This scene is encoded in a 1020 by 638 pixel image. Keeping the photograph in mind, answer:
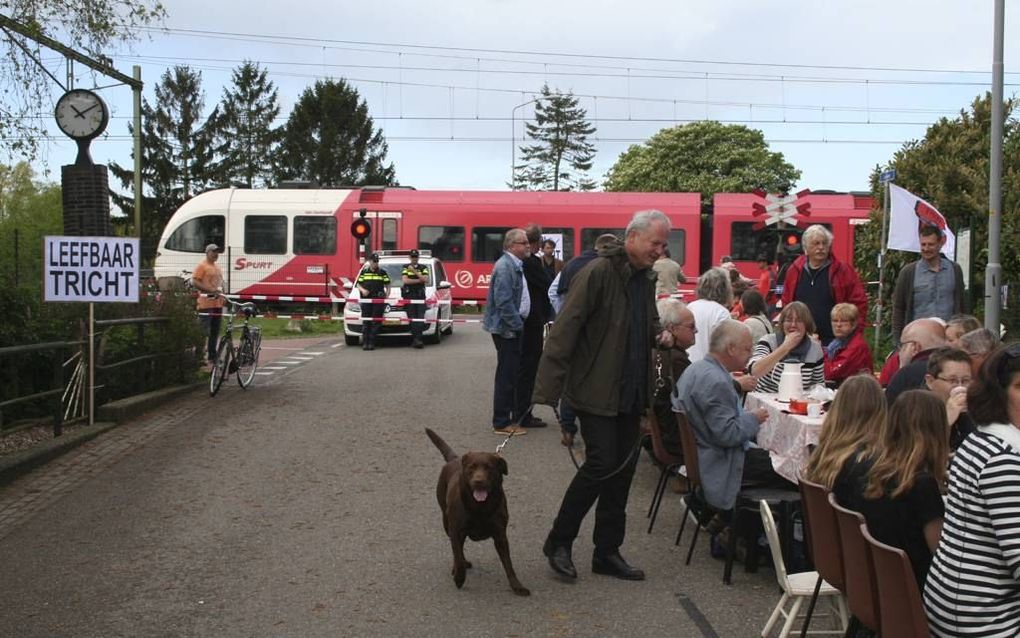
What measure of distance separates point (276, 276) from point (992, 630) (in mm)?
30825

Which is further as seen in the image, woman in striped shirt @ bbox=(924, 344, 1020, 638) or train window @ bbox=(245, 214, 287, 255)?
train window @ bbox=(245, 214, 287, 255)

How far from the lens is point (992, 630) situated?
3.33 meters

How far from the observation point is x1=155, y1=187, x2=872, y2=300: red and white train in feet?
105

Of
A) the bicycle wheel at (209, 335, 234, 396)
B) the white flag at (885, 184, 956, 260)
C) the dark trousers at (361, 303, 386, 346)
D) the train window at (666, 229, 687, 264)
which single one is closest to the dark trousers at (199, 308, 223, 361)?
the bicycle wheel at (209, 335, 234, 396)

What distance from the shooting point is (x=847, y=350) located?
8.66 m

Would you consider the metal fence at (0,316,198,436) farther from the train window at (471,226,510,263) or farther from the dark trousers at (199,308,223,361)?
the train window at (471,226,510,263)

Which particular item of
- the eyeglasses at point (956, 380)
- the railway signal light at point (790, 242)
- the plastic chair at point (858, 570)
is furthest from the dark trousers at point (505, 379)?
the railway signal light at point (790, 242)

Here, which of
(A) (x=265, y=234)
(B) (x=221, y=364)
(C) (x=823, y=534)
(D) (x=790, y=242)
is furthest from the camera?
(A) (x=265, y=234)

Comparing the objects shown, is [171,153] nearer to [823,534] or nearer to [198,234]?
[198,234]

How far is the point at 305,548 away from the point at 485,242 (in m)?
26.1

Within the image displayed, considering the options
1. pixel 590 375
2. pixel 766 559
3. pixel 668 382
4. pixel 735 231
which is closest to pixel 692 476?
pixel 766 559

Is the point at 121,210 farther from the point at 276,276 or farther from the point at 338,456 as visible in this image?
the point at 338,456

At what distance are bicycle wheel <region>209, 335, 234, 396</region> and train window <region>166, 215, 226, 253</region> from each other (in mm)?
19806

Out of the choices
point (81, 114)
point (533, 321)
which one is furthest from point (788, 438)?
point (81, 114)
